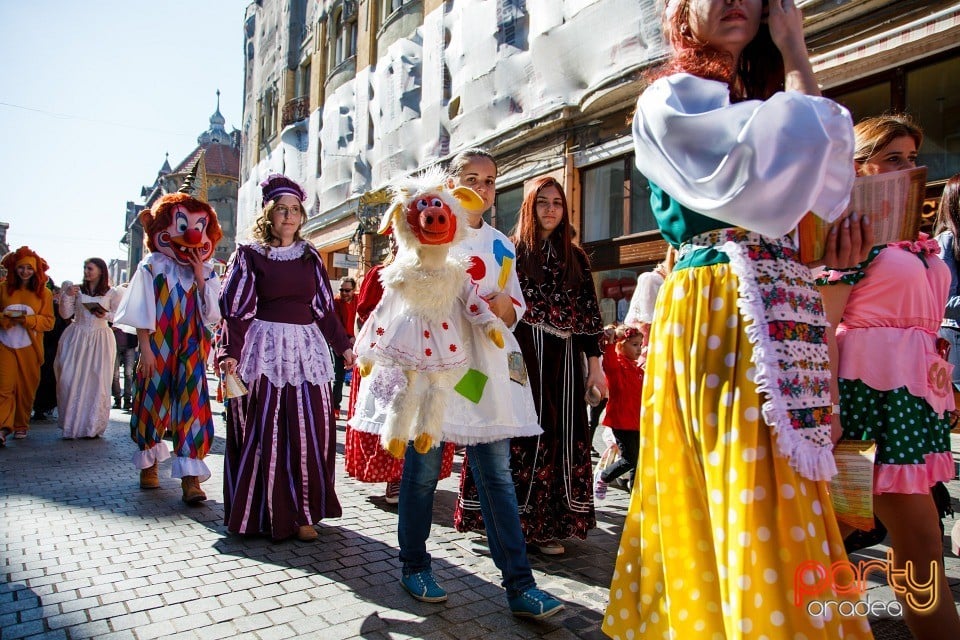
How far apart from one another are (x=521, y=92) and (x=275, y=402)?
10417 millimetres

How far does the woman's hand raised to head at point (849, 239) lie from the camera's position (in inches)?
67.3

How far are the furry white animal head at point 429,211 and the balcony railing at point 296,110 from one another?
906 inches

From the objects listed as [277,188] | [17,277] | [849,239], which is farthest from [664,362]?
[17,277]

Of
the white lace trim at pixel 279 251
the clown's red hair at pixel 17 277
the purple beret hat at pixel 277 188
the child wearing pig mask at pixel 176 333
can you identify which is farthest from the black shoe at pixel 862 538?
the clown's red hair at pixel 17 277

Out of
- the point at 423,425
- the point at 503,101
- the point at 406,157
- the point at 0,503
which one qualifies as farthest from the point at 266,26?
the point at 423,425

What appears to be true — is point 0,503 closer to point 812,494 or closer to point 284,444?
point 284,444

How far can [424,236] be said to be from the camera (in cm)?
281

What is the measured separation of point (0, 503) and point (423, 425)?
3.67 metres

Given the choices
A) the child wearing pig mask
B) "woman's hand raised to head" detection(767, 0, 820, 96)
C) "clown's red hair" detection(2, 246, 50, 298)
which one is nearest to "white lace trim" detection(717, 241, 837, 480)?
"woman's hand raised to head" detection(767, 0, 820, 96)

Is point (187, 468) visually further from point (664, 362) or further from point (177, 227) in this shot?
point (664, 362)

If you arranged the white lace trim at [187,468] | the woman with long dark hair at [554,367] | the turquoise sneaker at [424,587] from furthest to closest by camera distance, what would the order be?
the white lace trim at [187,468], the woman with long dark hair at [554,367], the turquoise sneaker at [424,587]

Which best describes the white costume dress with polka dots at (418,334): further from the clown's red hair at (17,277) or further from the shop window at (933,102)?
the clown's red hair at (17,277)

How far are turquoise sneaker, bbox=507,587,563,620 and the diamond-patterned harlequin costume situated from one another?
116 inches

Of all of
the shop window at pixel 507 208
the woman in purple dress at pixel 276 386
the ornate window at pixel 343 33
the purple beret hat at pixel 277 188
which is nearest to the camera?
the woman in purple dress at pixel 276 386
